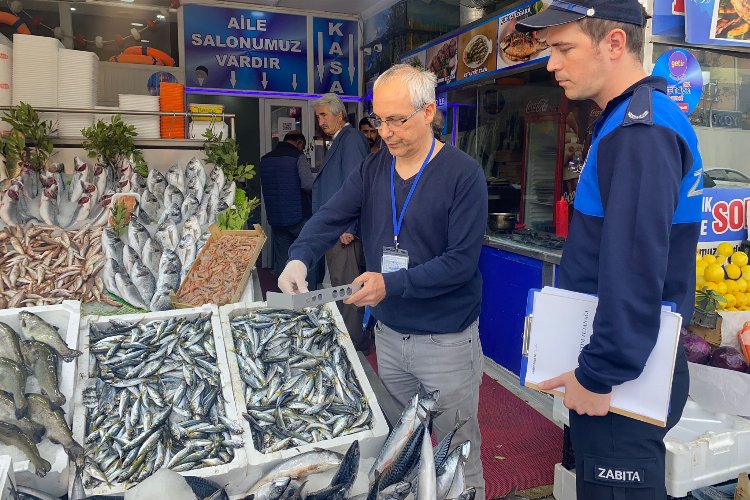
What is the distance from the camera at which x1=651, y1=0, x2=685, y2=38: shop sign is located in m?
3.97

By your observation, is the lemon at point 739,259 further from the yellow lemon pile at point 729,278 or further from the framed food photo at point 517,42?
the framed food photo at point 517,42

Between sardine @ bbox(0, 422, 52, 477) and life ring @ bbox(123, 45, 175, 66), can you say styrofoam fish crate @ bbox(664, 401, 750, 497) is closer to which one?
sardine @ bbox(0, 422, 52, 477)

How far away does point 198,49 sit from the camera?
30.0 ft

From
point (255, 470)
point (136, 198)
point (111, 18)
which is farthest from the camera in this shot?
point (111, 18)

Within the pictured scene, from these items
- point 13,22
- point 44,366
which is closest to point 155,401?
point 44,366

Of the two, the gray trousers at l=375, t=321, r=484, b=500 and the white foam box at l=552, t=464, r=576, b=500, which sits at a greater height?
the gray trousers at l=375, t=321, r=484, b=500

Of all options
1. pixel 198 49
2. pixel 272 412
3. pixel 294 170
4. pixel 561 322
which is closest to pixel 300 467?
pixel 272 412

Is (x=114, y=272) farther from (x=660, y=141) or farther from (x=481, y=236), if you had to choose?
(x=660, y=141)

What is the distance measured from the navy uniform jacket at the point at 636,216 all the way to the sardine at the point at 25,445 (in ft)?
6.37

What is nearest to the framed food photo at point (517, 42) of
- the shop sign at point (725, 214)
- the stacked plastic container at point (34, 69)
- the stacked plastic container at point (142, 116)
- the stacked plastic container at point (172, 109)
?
the shop sign at point (725, 214)

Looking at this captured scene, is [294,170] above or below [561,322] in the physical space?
above

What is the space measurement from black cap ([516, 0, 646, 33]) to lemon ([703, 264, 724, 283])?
2.67 m

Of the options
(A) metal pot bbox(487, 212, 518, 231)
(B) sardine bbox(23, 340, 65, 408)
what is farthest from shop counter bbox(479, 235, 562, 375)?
(B) sardine bbox(23, 340, 65, 408)

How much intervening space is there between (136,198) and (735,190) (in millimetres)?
5030
